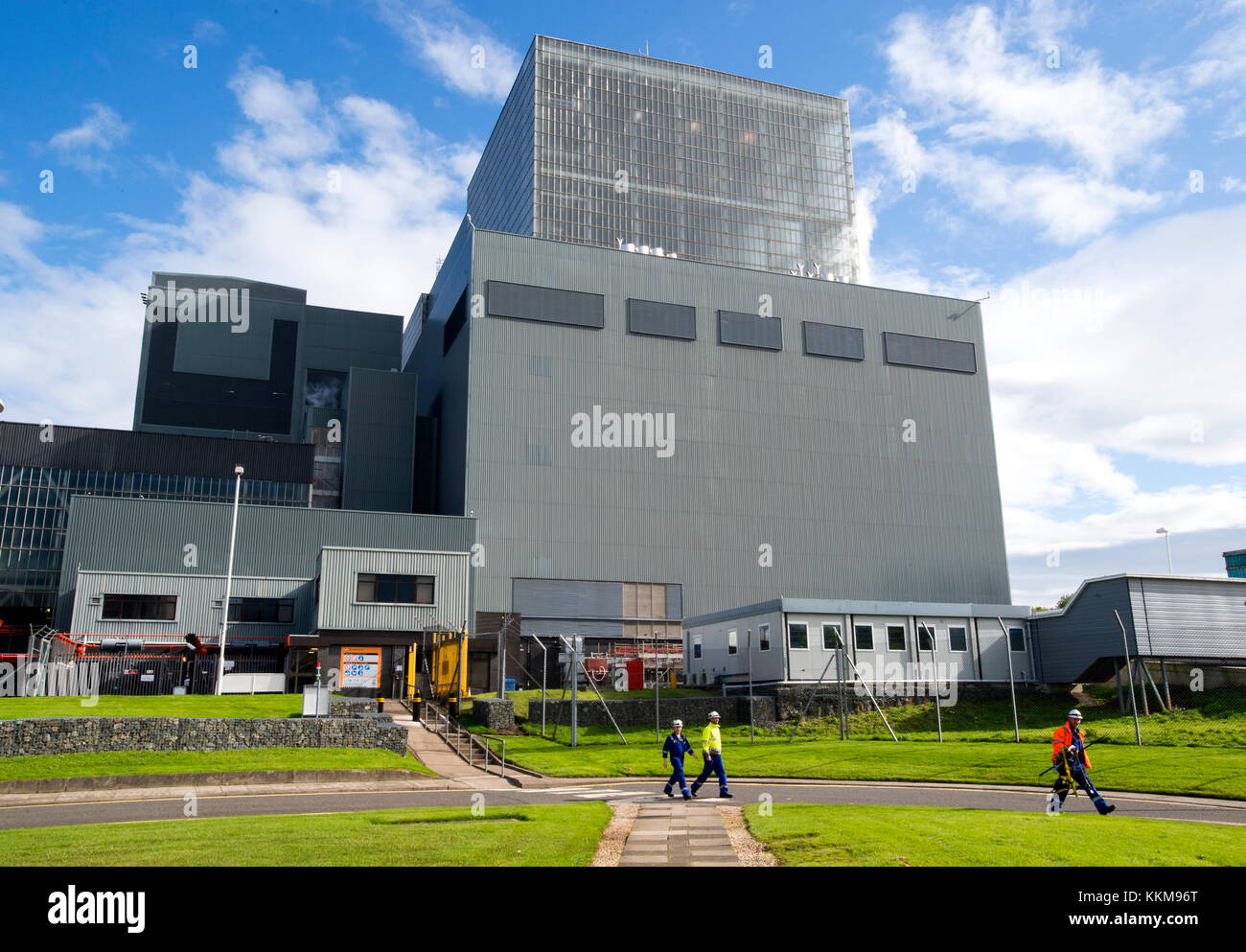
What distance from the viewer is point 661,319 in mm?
72812

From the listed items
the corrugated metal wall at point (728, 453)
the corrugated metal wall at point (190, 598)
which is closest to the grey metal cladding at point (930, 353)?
the corrugated metal wall at point (728, 453)

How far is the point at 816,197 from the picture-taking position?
178375 mm

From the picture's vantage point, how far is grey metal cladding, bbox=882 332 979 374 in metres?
78.6

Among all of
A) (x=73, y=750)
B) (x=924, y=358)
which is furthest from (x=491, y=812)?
(x=924, y=358)

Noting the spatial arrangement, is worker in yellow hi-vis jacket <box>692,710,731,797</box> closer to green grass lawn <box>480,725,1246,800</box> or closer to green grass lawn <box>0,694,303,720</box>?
green grass lawn <box>480,725,1246,800</box>

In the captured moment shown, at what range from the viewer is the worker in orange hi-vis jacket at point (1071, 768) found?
1644cm

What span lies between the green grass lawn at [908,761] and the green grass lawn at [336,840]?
1009 cm

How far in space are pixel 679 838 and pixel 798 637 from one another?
2769cm

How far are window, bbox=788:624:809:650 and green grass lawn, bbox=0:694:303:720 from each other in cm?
2001

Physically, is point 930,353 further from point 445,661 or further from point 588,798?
point 588,798

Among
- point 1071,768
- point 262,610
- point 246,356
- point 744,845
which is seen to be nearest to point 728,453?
point 262,610

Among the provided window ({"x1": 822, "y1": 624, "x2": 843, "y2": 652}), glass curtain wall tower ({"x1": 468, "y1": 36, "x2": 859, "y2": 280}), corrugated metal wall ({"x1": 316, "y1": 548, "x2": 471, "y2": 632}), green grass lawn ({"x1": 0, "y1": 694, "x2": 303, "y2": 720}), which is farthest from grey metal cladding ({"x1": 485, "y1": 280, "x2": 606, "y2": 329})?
glass curtain wall tower ({"x1": 468, "y1": 36, "x2": 859, "y2": 280})
